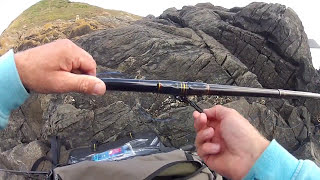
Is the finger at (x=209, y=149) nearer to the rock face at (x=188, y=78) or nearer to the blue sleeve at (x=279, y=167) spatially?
the blue sleeve at (x=279, y=167)

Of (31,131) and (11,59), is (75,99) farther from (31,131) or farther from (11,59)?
(11,59)

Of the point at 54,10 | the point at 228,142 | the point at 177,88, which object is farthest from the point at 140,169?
the point at 54,10

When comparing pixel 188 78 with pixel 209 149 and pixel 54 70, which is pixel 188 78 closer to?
pixel 209 149

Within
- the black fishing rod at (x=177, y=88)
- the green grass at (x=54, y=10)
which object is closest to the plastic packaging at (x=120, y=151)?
the black fishing rod at (x=177, y=88)

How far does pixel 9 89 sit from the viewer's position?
69.2 inches

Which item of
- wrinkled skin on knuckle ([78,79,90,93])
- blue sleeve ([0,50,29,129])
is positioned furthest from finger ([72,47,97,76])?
blue sleeve ([0,50,29,129])

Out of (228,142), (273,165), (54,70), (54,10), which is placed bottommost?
(54,10)

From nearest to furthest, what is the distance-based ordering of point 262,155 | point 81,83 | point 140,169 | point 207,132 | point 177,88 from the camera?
point 262,155 → point 81,83 → point 207,132 → point 177,88 → point 140,169

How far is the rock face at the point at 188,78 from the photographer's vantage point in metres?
8.46

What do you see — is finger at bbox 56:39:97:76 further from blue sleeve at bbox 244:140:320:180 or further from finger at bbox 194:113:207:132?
blue sleeve at bbox 244:140:320:180

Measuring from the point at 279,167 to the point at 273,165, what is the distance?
37mm

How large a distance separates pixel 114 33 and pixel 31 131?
5.21 m

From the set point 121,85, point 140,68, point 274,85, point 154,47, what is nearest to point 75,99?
point 140,68

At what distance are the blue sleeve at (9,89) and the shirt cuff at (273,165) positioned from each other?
1497mm
